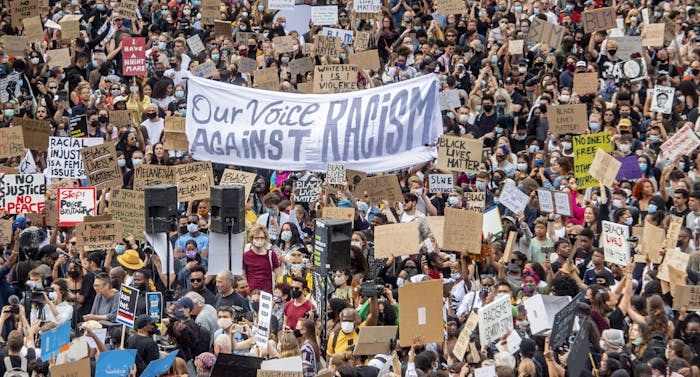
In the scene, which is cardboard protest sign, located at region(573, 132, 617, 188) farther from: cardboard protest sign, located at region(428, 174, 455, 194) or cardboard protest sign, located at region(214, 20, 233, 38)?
cardboard protest sign, located at region(214, 20, 233, 38)

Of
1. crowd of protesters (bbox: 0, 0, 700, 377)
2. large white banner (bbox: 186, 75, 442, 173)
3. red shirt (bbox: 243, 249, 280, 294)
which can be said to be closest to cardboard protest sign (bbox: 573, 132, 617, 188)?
crowd of protesters (bbox: 0, 0, 700, 377)

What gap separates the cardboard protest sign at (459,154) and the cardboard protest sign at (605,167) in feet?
→ 4.83

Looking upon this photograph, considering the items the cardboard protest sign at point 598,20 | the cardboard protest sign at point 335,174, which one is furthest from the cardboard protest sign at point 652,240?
the cardboard protest sign at point 598,20

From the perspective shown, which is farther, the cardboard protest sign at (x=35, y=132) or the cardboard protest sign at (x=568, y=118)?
the cardboard protest sign at (x=35, y=132)

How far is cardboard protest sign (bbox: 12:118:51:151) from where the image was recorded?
2169 cm

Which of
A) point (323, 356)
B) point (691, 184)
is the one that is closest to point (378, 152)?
point (691, 184)

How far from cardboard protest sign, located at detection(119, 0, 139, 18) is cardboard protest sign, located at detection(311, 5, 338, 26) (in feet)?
9.90

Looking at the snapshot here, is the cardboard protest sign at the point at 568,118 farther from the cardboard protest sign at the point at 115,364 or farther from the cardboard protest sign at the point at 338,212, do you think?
the cardboard protest sign at the point at 115,364

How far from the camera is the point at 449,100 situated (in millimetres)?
22156

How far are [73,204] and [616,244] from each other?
6.23 metres

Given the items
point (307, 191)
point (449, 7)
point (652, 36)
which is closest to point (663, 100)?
point (652, 36)

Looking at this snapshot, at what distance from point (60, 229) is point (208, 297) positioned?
4009 mm

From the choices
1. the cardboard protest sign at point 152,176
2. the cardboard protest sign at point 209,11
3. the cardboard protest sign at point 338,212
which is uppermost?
the cardboard protest sign at point 209,11

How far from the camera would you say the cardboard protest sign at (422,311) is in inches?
542
